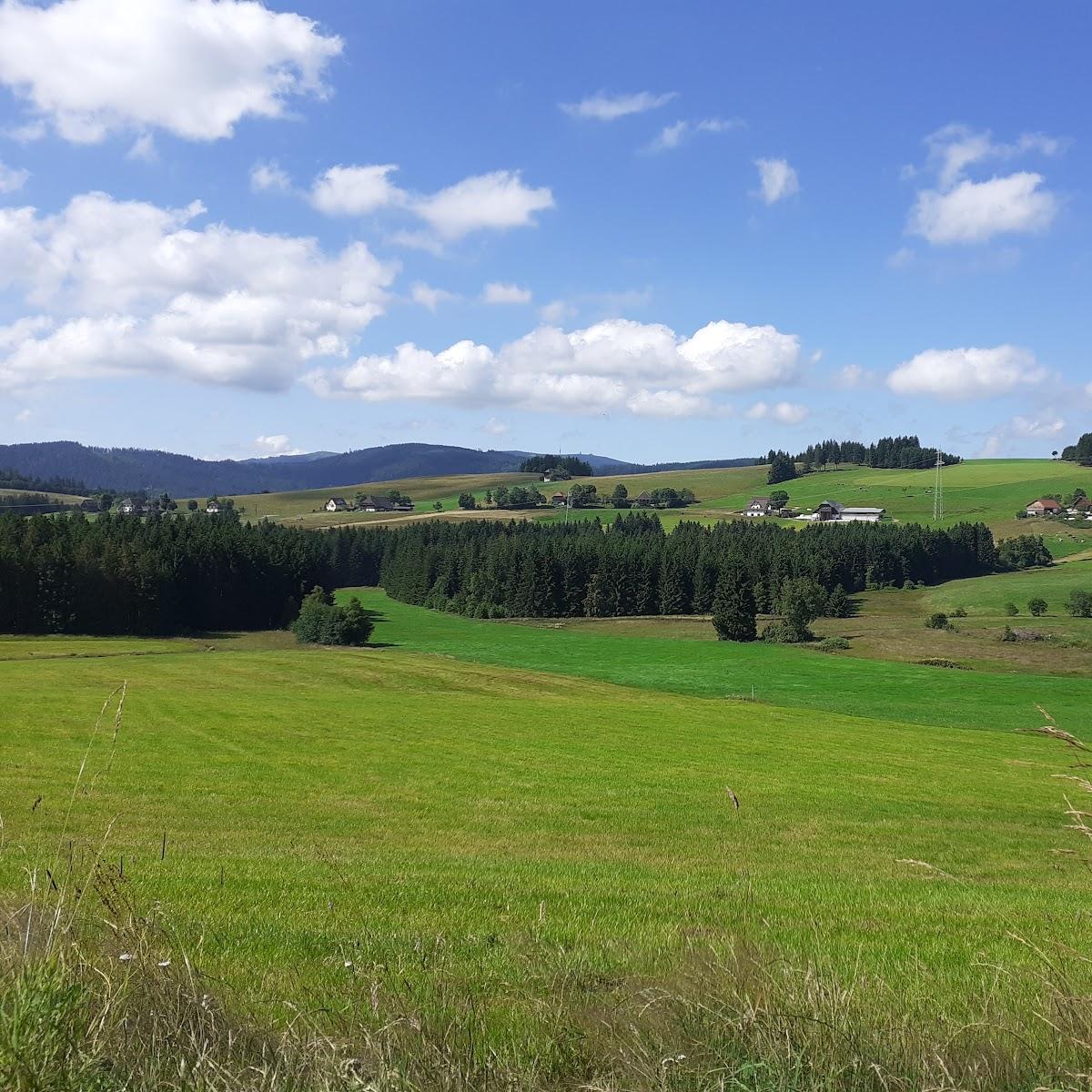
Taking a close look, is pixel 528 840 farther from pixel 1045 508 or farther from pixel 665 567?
pixel 1045 508

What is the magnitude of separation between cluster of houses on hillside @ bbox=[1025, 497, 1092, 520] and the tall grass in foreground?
217309 mm

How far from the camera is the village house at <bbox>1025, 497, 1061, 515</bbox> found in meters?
196

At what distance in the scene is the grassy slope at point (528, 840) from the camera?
7477 mm

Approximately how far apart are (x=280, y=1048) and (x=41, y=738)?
32.5 meters

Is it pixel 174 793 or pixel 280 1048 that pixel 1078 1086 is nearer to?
pixel 280 1048

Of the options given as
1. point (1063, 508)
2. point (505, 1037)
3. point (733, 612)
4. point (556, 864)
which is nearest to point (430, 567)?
point (733, 612)

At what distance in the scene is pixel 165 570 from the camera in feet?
340

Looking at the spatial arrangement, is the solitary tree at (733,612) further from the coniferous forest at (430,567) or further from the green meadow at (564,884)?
the green meadow at (564,884)

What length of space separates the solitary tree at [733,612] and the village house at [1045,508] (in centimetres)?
12248

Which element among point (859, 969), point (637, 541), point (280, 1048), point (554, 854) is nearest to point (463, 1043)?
point (280, 1048)

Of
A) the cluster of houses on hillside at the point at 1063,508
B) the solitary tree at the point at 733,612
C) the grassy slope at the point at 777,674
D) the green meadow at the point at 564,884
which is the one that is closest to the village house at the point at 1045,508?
the cluster of houses on hillside at the point at 1063,508

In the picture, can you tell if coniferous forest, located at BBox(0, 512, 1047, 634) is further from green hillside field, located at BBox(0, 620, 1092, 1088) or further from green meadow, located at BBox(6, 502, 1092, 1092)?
green hillside field, located at BBox(0, 620, 1092, 1088)

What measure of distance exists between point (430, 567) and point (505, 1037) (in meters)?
156

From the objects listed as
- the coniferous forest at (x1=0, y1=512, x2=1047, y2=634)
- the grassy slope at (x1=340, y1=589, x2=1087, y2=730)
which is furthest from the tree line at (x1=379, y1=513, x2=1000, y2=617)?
the grassy slope at (x1=340, y1=589, x2=1087, y2=730)
